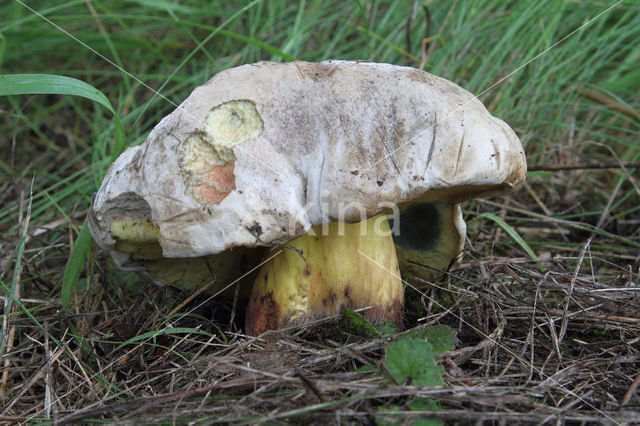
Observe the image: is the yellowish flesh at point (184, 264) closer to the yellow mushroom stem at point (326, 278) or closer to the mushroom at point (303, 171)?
the mushroom at point (303, 171)

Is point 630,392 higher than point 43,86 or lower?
lower

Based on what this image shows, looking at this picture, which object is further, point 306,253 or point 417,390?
point 306,253

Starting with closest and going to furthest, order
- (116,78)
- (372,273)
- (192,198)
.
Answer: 1. (192,198)
2. (372,273)
3. (116,78)

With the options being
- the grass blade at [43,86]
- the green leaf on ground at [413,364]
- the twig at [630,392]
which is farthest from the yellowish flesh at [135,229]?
the twig at [630,392]

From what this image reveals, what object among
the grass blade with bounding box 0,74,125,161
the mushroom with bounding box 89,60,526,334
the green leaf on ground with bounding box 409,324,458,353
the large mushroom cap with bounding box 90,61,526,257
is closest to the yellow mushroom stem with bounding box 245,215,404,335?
the mushroom with bounding box 89,60,526,334

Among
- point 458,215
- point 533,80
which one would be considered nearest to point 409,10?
point 533,80

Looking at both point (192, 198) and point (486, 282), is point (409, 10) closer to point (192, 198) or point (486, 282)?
point (486, 282)

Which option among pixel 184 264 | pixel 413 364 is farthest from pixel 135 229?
pixel 413 364

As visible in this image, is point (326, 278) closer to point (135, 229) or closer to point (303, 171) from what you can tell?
point (303, 171)
